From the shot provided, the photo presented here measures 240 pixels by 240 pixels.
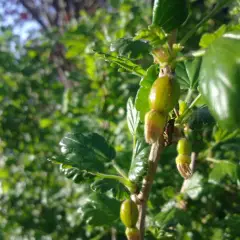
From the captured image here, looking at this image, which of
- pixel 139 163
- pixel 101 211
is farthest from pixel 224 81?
pixel 101 211

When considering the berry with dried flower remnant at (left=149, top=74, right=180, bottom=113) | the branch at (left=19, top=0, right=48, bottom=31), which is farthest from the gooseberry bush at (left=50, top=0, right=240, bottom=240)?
the branch at (left=19, top=0, right=48, bottom=31)

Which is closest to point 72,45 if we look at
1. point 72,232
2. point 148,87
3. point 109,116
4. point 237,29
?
point 109,116

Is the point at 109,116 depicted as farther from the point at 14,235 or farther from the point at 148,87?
the point at 148,87

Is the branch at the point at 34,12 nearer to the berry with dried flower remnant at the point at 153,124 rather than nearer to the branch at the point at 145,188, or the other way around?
the branch at the point at 145,188

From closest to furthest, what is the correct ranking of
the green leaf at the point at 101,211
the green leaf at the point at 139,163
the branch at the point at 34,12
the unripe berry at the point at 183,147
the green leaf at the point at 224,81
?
the green leaf at the point at 224,81 < the unripe berry at the point at 183,147 < the green leaf at the point at 139,163 < the green leaf at the point at 101,211 < the branch at the point at 34,12

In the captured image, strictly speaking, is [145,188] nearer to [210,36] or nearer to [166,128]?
[166,128]

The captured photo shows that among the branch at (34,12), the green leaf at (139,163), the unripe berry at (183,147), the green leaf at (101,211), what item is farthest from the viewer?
the branch at (34,12)

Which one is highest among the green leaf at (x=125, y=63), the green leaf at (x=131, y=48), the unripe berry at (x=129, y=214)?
the green leaf at (x=131, y=48)

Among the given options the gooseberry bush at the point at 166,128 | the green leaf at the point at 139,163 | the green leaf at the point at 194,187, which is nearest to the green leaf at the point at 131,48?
the gooseberry bush at the point at 166,128
